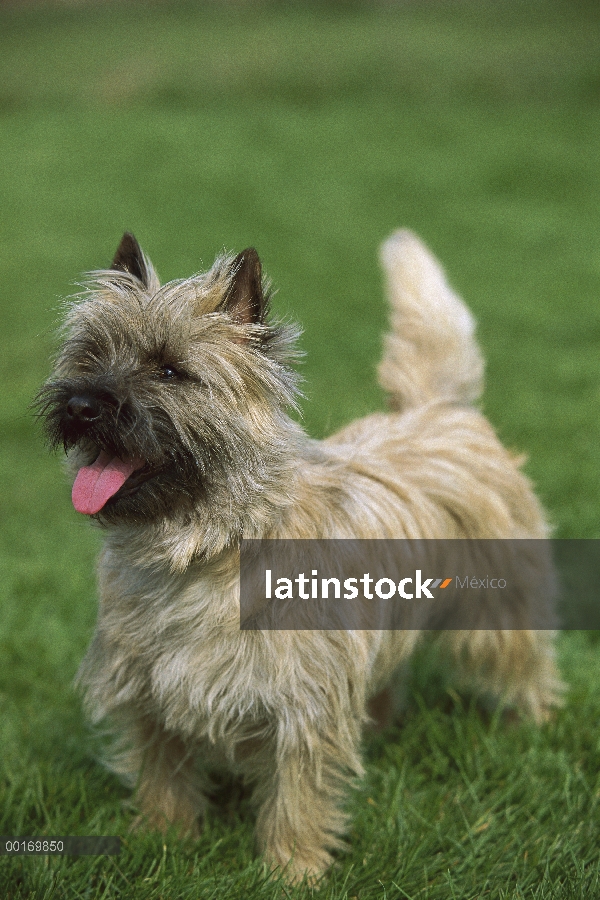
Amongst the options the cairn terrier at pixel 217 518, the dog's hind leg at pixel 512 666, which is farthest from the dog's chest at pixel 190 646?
the dog's hind leg at pixel 512 666

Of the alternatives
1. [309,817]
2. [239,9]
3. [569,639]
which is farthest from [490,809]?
[239,9]

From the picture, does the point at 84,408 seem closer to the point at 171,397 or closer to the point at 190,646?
the point at 171,397

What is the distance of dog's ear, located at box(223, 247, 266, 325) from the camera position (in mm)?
2212

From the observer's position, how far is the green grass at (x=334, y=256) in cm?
263

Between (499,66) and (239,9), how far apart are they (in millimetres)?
9059

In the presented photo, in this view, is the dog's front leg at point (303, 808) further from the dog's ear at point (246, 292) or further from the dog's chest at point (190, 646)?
the dog's ear at point (246, 292)

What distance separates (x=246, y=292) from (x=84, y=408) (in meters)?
0.47

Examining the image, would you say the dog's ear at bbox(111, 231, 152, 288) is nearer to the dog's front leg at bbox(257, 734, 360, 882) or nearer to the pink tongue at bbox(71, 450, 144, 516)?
the pink tongue at bbox(71, 450, 144, 516)

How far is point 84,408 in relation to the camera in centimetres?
208

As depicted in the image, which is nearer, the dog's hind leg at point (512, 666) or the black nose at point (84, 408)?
the black nose at point (84, 408)

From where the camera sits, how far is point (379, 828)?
268 centimetres

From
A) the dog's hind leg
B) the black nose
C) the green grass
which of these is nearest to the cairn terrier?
the black nose

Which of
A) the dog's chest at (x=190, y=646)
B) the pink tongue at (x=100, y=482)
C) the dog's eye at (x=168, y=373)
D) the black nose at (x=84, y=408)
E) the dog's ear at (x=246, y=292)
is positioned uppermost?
the dog's ear at (x=246, y=292)

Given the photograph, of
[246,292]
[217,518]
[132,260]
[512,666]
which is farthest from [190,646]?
[512,666]
